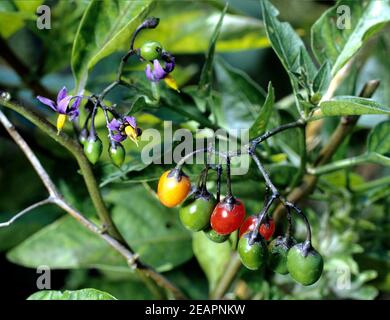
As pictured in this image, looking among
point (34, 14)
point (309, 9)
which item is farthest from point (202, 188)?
point (309, 9)

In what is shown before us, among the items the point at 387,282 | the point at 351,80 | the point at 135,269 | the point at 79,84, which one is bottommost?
the point at 387,282

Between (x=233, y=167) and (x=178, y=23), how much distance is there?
0.56m

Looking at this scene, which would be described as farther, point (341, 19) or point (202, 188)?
point (341, 19)

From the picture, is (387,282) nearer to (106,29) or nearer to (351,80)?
(351,80)

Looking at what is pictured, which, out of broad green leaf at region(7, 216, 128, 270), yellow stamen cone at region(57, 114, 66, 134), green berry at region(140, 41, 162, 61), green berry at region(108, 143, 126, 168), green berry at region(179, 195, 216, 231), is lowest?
broad green leaf at region(7, 216, 128, 270)

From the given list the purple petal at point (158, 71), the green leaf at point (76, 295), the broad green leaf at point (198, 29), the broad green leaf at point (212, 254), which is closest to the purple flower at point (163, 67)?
the purple petal at point (158, 71)

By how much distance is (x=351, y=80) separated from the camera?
1247 mm

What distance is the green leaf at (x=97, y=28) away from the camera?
109 centimetres

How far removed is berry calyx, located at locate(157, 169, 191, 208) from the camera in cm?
91

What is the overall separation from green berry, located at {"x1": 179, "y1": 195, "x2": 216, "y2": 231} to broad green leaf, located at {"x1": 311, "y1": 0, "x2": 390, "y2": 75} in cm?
32

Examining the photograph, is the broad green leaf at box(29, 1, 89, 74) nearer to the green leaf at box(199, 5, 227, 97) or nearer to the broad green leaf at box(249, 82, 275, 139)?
the green leaf at box(199, 5, 227, 97)

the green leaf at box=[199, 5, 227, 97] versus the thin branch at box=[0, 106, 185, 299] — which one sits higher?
the green leaf at box=[199, 5, 227, 97]

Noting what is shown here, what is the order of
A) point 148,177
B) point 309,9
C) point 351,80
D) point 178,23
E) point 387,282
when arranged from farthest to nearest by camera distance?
point 309,9 → point 178,23 → point 387,282 → point 351,80 → point 148,177
